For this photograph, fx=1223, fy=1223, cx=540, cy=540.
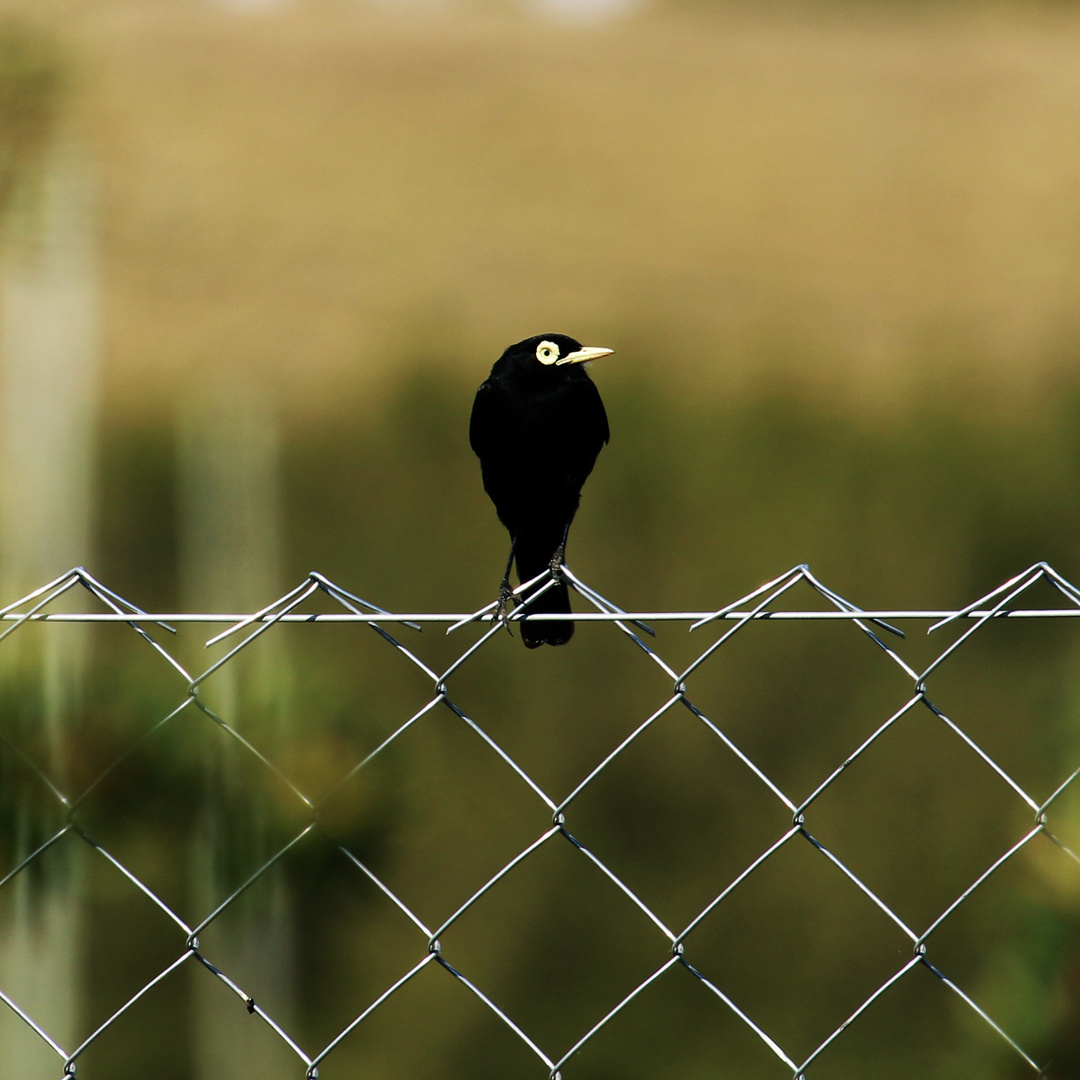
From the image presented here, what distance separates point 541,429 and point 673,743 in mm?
6750

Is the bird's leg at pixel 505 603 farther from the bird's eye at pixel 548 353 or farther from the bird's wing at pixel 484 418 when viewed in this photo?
the bird's eye at pixel 548 353

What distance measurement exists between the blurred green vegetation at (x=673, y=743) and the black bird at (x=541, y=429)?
5.46 metres

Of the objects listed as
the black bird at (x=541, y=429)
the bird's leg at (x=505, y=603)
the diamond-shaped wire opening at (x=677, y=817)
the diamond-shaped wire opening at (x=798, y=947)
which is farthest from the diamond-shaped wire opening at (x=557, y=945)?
→ the bird's leg at (x=505, y=603)

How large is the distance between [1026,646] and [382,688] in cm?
485

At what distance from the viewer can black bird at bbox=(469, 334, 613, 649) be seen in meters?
2.53

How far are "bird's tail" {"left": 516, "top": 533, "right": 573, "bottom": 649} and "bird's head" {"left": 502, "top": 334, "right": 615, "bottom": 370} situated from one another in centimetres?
40

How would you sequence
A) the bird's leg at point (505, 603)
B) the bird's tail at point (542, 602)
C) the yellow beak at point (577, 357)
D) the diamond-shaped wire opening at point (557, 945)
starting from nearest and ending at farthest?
the bird's leg at point (505, 603) < the bird's tail at point (542, 602) < the yellow beak at point (577, 357) < the diamond-shaped wire opening at point (557, 945)

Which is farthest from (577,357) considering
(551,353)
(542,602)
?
(542,602)

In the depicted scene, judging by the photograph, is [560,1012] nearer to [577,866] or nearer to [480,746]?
[577,866]

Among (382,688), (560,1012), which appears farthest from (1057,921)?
(560,1012)

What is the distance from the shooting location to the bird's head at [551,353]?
8.30 feet

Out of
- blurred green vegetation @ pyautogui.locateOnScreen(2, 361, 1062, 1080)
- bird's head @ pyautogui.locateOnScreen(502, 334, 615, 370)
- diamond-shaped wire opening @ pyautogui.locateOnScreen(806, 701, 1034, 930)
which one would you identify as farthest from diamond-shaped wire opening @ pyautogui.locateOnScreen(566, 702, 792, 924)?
bird's head @ pyautogui.locateOnScreen(502, 334, 615, 370)

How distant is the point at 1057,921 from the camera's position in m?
2.66

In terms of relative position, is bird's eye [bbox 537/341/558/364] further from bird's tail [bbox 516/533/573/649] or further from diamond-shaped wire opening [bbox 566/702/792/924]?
diamond-shaped wire opening [bbox 566/702/792/924]
